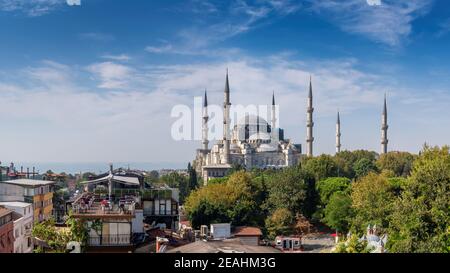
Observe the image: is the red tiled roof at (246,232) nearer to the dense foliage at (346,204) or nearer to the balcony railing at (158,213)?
the dense foliage at (346,204)

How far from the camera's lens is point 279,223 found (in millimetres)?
15297

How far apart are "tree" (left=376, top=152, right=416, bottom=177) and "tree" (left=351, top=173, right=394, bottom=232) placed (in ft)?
45.5

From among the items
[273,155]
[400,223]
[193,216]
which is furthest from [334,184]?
[273,155]

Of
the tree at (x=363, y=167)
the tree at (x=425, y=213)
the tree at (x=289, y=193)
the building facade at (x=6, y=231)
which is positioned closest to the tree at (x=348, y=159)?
the tree at (x=363, y=167)

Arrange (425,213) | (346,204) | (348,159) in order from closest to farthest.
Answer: (425,213), (346,204), (348,159)

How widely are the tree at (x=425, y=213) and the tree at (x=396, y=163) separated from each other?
21284 mm

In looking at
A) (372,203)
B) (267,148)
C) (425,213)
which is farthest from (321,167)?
(425,213)

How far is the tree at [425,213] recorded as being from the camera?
7273 millimetres

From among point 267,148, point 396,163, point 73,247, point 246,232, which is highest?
point 267,148

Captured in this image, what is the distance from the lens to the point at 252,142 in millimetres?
41719

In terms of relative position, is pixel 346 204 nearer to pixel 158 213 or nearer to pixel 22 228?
pixel 158 213

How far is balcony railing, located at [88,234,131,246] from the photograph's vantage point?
23.0 ft

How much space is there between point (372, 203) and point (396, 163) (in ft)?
57.0
